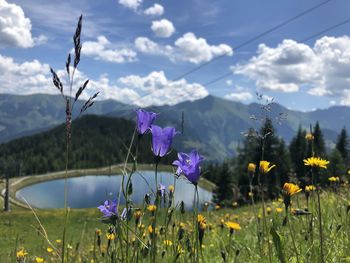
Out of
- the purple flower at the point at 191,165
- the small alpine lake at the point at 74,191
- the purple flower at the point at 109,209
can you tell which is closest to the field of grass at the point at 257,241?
the purple flower at the point at 109,209

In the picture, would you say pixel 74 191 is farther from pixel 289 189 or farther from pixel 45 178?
pixel 289 189

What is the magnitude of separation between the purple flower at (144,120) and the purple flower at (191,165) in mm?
236

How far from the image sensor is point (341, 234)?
3.49 metres

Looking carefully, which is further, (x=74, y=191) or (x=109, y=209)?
(x=74, y=191)

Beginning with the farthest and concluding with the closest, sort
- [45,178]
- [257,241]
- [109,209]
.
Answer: [45,178]
[257,241]
[109,209]

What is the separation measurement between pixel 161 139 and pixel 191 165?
22 cm

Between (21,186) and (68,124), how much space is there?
518 feet

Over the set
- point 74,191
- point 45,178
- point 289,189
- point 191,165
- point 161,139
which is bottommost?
point 74,191

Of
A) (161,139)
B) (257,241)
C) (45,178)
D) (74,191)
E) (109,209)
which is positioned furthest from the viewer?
(45,178)

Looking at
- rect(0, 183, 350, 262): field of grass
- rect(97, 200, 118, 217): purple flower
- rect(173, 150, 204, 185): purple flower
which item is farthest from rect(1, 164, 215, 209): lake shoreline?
rect(173, 150, 204, 185): purple flower

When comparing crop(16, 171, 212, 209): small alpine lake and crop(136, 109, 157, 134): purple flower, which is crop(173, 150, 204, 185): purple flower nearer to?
crop(136, 109, 157, 134): purple flower

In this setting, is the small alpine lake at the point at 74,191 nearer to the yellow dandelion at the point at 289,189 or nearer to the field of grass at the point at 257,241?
the field of grass at the point at 257,241

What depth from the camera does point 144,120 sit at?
2.04 metres

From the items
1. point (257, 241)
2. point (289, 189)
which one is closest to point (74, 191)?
point (257, 241)
